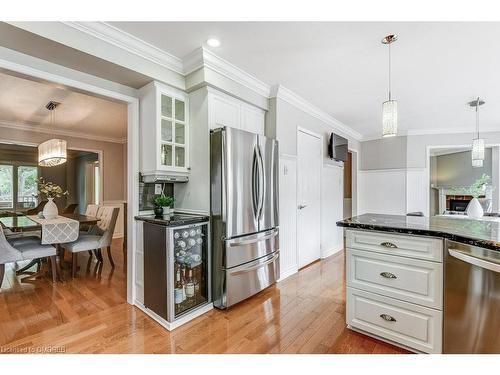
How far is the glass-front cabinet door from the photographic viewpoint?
2.55m

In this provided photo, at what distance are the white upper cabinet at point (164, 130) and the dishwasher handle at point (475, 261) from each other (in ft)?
7.56

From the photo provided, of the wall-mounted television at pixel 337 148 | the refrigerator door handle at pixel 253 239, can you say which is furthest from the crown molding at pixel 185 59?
the refrigerator door handle at pixel 253 239

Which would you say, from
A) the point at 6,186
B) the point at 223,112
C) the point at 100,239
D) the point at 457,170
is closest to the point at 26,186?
the point at 6,186

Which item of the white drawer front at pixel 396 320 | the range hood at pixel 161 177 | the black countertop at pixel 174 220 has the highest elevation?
the range hood at pixel 161 177

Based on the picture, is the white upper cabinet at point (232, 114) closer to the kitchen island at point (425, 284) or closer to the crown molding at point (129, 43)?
the crown molding at point (129, 43)

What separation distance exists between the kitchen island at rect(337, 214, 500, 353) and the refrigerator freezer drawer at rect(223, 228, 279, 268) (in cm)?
96

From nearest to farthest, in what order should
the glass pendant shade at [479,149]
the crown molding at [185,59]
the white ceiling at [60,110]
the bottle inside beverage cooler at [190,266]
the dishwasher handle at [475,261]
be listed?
the dishwasher handle at [475,261] → the crown molding at [185,59] → the bottle inside beverage cooler at [190,266] → the white ceiling at [60,110] → the glass pendant shade at [479,149]

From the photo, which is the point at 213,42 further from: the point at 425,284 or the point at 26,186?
the point at 26,186

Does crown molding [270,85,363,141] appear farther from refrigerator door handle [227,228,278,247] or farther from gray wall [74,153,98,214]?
gray wall [74,153,98,214]

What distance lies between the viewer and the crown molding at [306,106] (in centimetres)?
320

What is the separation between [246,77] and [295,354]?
104 inches

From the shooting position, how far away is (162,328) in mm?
2150

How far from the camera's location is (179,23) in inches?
76.2
